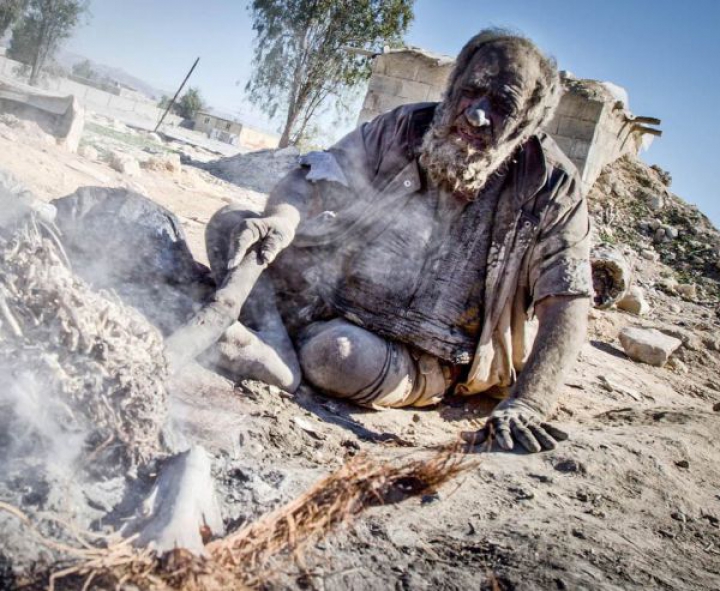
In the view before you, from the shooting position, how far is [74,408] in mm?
1366

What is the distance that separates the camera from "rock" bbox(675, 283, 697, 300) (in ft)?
27.8

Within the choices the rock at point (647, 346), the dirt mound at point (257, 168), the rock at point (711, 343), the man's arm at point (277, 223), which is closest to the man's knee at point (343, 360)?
the man's arm at point (277, 223)

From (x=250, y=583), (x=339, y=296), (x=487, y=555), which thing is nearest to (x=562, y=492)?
(x=487, y=555)

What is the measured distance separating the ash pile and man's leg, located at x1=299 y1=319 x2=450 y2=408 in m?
1.20

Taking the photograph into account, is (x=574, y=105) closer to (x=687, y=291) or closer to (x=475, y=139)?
(x=687, y=291)

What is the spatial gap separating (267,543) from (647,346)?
5.23 meters

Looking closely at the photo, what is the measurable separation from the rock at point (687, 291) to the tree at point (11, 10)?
9344 mm

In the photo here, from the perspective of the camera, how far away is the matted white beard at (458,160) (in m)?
2.88

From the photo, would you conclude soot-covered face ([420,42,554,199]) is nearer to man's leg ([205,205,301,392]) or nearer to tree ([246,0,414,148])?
man's leg ([205,205,301,392])

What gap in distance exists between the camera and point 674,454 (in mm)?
2566

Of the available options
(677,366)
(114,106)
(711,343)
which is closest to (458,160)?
(677,366)

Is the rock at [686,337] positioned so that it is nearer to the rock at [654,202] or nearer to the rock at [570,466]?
the rock at [570,466]

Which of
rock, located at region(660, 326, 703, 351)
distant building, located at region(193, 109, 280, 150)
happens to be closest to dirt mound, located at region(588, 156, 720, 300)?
rock, located at region(660, 326, 703, 351)

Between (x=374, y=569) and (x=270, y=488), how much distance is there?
1.28ft
